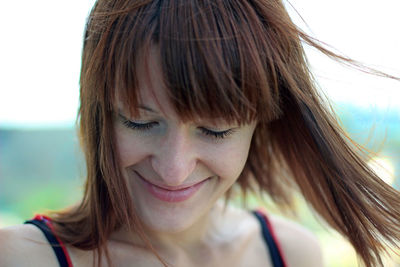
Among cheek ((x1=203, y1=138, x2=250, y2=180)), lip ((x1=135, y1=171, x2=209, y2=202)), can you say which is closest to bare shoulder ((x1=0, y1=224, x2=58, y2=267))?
lip ((x1=135, y1=171, x2=209, y2=202))

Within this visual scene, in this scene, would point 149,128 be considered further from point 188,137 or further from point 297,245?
point 297,245

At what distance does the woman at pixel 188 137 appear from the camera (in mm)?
1176

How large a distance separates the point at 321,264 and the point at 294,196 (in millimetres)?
324

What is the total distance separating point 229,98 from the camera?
1206 millimetres

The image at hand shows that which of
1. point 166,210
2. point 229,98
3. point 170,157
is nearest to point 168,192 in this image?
point 166,210

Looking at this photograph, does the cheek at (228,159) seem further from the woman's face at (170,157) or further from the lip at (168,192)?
the lip at (168,192)

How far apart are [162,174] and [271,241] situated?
33.3 inches

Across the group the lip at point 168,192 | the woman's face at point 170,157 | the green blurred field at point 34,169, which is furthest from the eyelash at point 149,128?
the green blurred field at point 34,169

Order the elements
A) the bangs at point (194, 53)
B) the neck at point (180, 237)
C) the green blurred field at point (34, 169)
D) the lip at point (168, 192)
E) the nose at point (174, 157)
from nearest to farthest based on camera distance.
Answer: the bangs at point (194, 53), the nose at point (174, 157), the lip at point (168, 192), the neck at point (180, 237), the green blurred field at point (34, 169)

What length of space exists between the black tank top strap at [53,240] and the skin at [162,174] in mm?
19

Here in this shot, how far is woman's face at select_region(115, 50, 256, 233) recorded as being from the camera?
1223 millimetres

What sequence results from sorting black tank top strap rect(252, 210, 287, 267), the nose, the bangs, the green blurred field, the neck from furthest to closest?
1. the green blurred field
2. black tank top strap rect(252, 210, 287, 267)
3. the neck
4. the nose
5. the bangs

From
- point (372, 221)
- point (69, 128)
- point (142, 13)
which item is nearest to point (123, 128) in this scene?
point (142, 13)

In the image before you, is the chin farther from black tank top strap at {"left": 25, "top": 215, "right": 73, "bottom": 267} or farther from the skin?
black tank top strap at {"left": 25, "top": 215, "right": 73, "bottom": 267}
